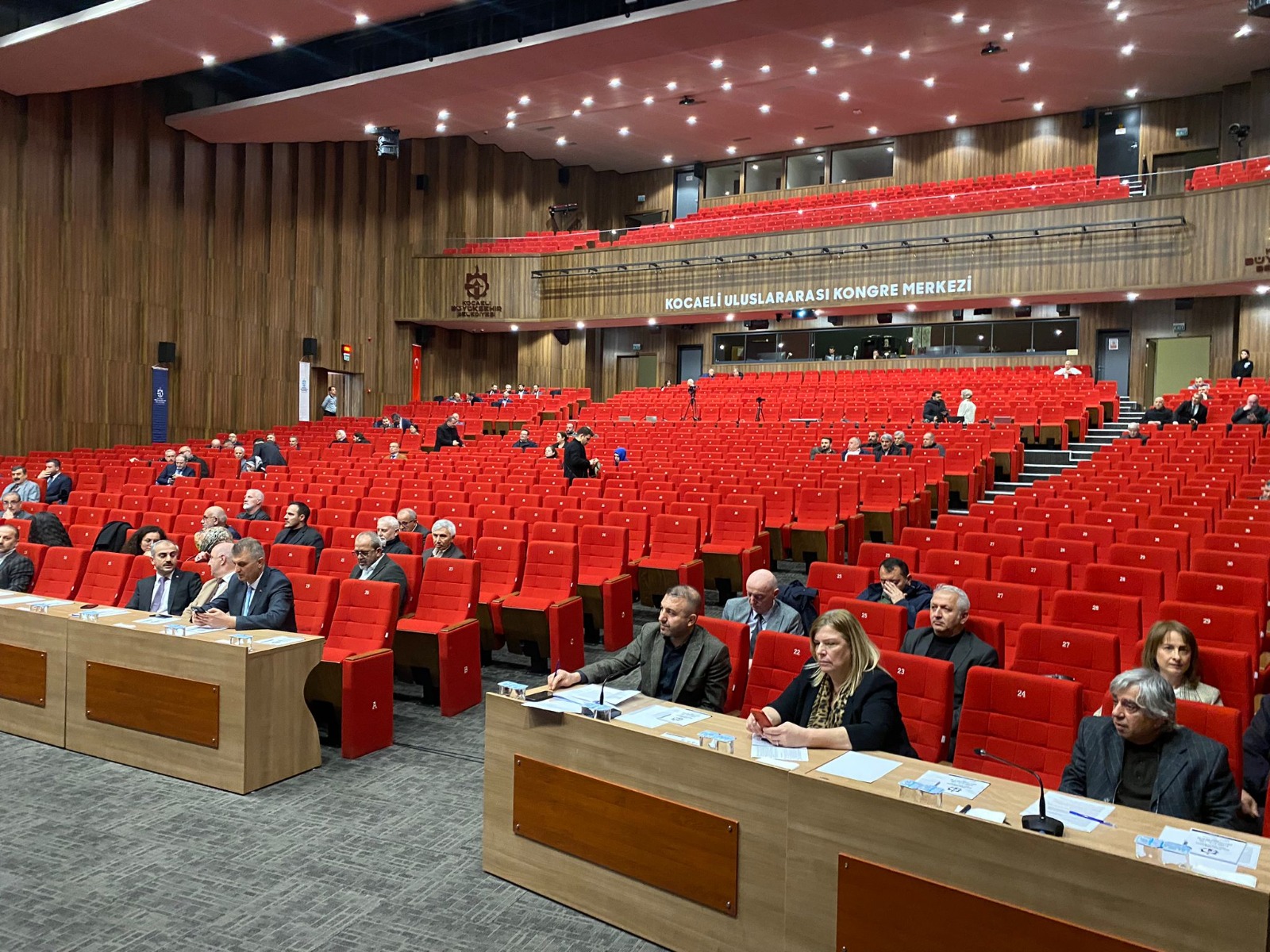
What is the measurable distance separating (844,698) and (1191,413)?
10500 millimetres

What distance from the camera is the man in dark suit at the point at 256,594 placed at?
446 centimetres

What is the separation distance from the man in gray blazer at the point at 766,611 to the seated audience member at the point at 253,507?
178 inches

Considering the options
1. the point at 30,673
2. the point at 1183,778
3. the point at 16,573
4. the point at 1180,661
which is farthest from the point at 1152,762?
the point at 16,573

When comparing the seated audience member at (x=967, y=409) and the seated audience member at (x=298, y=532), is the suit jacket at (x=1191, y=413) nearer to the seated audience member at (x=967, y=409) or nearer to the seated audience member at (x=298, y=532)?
the seated audience member at (x=967, y=409)

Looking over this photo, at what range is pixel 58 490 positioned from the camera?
346 inches

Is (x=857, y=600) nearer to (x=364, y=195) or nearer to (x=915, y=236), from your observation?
(x=915, y=236)

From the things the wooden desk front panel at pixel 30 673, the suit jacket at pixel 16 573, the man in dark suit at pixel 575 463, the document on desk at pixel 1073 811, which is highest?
the man in dark suit at pixel 575 463

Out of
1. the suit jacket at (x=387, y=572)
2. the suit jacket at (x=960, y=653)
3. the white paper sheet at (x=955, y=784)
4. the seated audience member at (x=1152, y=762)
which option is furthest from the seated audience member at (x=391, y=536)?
the seated audience member at (x=1152, y=762)

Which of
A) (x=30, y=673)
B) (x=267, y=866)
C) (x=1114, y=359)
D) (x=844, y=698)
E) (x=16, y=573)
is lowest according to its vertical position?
(x=267, y=866)

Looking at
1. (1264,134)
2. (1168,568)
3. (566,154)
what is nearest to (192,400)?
(566,154)

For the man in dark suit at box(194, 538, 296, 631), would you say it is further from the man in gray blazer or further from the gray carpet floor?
the man in gray blazer

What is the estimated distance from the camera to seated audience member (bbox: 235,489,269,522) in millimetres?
7051

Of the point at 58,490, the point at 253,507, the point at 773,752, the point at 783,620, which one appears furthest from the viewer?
the point at 58,490

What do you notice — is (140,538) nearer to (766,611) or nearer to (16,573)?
(16,573)
